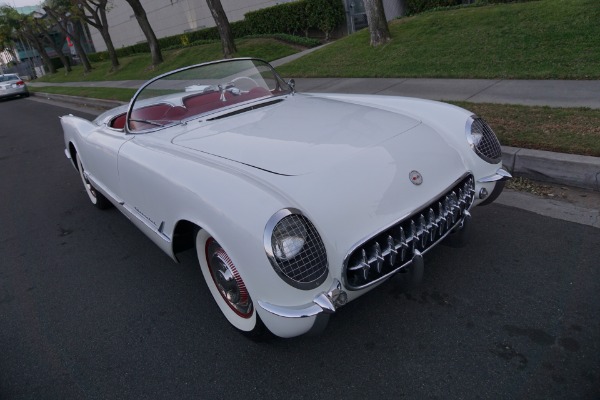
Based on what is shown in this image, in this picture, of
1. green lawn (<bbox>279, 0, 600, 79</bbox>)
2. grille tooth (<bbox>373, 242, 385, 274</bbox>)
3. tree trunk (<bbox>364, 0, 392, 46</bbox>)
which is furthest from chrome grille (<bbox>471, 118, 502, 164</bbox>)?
tree trunk (<bbox>364, 0, 392, 46</bbox>)

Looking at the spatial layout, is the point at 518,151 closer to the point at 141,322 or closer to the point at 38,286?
the point at 141,322

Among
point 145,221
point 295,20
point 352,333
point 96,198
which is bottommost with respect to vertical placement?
point 352,333

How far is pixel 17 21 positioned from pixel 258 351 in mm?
47232

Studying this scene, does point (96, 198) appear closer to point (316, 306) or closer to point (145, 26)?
point (316, 306)

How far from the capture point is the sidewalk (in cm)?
374

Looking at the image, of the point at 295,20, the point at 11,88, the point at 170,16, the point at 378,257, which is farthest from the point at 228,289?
the point at 170,16

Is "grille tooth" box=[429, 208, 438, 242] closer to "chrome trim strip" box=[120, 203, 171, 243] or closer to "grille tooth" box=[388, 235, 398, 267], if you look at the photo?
"grille tooth" box=[388, 235, 398, 267]

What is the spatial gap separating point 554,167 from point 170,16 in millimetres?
31782

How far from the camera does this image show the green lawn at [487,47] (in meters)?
7.14

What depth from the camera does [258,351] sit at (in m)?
2.38

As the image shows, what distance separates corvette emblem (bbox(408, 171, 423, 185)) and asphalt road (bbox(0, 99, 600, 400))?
53 cm

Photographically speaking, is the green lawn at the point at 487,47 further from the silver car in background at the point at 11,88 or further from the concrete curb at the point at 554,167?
the silver car in background at the point at 11,88

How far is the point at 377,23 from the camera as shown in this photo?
10.3 m

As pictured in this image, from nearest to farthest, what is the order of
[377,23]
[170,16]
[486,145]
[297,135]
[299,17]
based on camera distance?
[297,135]
[486,145]
[377,23]
[299,17]
[170,16]
